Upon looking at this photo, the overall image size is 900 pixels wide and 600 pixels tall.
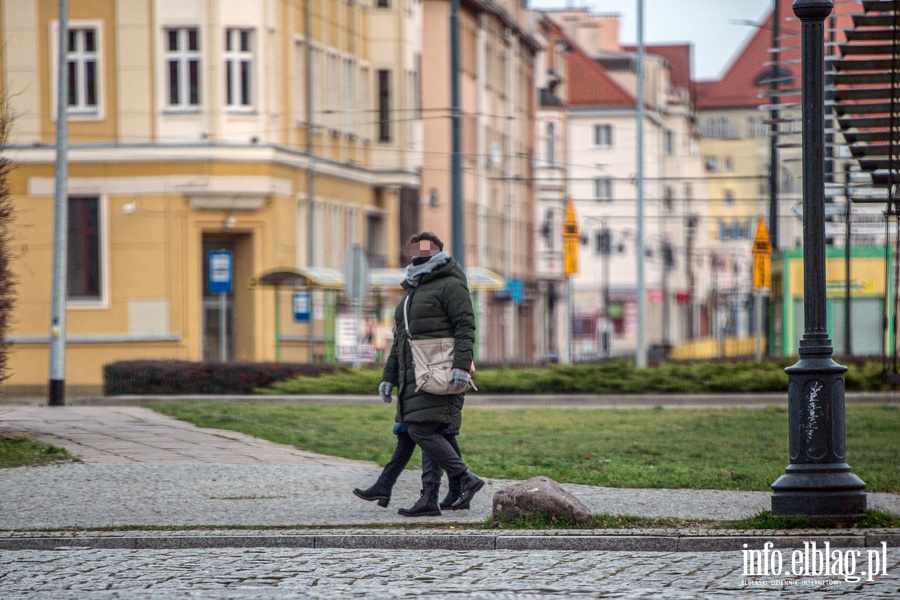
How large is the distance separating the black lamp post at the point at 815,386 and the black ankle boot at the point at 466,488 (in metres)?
2.34

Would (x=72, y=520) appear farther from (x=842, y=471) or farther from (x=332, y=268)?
(x=332, y=268)

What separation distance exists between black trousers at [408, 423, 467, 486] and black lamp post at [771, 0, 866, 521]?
96.0 inches

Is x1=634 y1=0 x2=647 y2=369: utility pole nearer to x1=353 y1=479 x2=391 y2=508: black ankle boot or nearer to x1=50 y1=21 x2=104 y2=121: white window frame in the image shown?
x1=50 y1=21 x2=104 y2=121: white window frame

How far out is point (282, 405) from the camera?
25.1 metres

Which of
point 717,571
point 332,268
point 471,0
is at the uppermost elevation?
point 471,0

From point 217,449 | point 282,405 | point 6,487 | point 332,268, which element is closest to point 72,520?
point 6,487

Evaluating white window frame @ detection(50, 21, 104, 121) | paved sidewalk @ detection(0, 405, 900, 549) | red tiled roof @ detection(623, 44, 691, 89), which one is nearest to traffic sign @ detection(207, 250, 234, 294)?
white window frame @ detection(50, 21, 104, 121)

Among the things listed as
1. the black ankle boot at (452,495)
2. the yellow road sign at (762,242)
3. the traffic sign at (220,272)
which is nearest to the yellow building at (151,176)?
the traffic sign at (220,272)

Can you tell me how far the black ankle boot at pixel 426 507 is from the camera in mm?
11625

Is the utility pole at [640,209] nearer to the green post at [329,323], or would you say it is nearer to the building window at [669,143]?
the green post at [329,323]

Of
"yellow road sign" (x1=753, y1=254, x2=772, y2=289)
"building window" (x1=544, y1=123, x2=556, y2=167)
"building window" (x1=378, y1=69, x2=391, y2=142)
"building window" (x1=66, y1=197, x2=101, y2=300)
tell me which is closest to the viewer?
"yellow road sign" (x1=753, y1=254, x2=772, y2=289)

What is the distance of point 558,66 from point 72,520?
68.7 metres

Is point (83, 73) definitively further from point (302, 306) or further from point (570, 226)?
point (570, 226)

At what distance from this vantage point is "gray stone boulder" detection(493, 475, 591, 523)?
10688 millimetres
